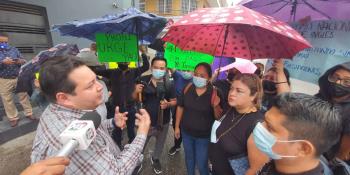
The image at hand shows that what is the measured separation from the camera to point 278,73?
2.41 metres

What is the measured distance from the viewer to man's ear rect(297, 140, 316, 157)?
4.36 feet

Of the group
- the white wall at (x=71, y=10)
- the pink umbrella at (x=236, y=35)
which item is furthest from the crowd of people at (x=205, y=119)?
the white wall at (x=71, y=10)

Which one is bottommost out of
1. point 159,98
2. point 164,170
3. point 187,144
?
point 164,170

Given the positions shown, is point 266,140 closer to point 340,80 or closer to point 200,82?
point 340,80

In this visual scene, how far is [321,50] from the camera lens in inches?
116

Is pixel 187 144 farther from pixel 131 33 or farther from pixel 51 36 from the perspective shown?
pixel 51 36

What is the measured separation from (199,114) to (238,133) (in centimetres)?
82

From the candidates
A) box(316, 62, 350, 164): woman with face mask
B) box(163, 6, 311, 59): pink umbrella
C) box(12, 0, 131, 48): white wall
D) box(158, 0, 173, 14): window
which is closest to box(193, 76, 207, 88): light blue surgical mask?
box(163, 6, 311, 59): pink umbrella

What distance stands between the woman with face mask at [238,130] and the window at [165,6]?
2596 cm

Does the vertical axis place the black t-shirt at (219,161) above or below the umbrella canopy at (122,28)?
below

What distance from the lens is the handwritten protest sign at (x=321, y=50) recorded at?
8.93ft

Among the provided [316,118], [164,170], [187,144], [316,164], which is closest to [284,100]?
[316,118]

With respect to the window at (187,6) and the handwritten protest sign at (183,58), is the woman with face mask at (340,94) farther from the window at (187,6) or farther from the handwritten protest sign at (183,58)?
the window at (187,6)

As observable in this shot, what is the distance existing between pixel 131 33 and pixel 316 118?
2713 mm
